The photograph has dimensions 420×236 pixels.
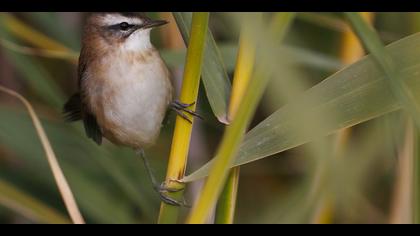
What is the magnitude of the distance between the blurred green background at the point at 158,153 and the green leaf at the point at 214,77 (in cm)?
52

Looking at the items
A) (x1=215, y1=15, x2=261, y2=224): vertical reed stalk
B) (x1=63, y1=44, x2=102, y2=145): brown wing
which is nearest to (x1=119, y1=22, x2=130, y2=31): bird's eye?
(x1=63, y1=44, x2=102, y2=145): brown wing

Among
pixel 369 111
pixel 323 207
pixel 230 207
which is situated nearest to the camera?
pixel 369 111

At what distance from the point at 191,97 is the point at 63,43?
1265mm

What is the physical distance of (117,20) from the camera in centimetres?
182

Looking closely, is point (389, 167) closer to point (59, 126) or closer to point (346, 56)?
point (346, 56)

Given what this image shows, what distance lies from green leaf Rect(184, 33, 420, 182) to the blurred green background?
1.93 feet

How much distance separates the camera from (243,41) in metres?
1.26

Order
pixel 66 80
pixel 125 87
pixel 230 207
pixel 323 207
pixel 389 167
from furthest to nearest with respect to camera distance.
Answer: pixel 66 80, pixel 389 167, pixel 323 207, pixel 125 87, pixel 230 207

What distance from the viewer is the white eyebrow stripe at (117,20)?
5.82 feet

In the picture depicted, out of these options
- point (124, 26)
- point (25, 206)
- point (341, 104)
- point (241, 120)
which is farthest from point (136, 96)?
point (241, 120)

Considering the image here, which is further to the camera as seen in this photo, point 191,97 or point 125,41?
point 125,41

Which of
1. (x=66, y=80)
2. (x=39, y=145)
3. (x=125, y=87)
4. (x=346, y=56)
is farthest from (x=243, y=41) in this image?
(x=66, y=80)

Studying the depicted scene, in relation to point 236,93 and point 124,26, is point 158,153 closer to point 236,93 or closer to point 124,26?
point 124,26

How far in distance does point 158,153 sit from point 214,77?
1370mm
